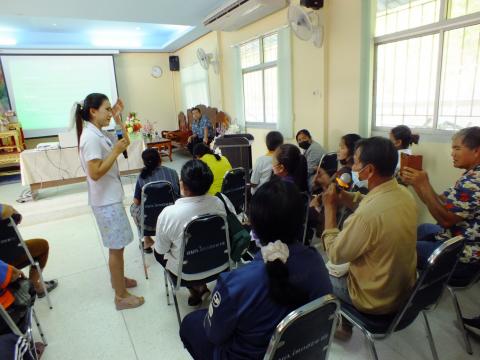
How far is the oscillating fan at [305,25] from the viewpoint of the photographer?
339cm

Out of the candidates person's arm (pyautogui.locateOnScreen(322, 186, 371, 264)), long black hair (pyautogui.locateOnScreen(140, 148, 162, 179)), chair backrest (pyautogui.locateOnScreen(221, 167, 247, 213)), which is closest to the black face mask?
chair backrest (pyautogui.locateOnScreen(221, 167, 247, 213))

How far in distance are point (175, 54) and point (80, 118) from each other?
750 centimetres

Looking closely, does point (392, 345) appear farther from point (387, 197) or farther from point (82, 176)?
point (82, 176)

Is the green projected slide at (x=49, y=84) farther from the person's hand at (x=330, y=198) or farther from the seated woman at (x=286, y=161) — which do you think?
the person's hand at (x=330, y=198)

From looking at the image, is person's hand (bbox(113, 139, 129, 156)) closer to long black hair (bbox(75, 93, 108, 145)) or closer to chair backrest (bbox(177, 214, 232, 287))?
long black hair (bbox(75, 93, 108, 145))

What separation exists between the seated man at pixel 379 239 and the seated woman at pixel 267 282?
0.34m

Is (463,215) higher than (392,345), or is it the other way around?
(463,215)

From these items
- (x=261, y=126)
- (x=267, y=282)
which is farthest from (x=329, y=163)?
(x=261, y=126)

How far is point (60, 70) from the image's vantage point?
23.7 ft

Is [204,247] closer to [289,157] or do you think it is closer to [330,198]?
[330,198]

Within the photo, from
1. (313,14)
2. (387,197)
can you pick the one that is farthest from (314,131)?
(387,197)

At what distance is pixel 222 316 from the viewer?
87cm

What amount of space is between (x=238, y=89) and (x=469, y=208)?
4838 mm

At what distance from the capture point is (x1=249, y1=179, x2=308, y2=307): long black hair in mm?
836
